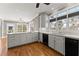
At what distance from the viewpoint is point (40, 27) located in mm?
2922

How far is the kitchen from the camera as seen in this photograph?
242 centimetres

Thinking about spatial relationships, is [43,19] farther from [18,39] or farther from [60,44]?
[18,39]

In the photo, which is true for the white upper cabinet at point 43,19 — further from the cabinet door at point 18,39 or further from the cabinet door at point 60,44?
the cabinet door at point 18,39

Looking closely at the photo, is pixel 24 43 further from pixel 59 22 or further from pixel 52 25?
pixel 59 22

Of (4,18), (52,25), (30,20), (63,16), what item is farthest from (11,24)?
(63,16)

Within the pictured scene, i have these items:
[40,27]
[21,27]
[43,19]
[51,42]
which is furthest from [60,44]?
[21,27]

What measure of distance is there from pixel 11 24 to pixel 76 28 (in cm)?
193

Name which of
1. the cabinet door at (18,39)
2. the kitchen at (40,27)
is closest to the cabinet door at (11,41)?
the kitchen at (40,27)

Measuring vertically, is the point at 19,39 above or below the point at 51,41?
above

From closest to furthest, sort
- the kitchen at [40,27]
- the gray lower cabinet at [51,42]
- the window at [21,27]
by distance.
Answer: the kitchen at [40,27], the window at [21,27], the gray lower cabinet at [51,42]

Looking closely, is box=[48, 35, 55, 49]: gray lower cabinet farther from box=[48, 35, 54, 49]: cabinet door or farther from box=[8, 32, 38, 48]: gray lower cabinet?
box=[8, 32, 38, 48]: gray lower cabinet

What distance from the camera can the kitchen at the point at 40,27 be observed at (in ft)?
7.92

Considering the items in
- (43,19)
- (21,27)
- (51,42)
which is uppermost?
(43,19)

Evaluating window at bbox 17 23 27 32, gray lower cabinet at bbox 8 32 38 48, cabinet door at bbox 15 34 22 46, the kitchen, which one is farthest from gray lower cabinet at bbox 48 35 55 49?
window at bbox 17 23 27 32
